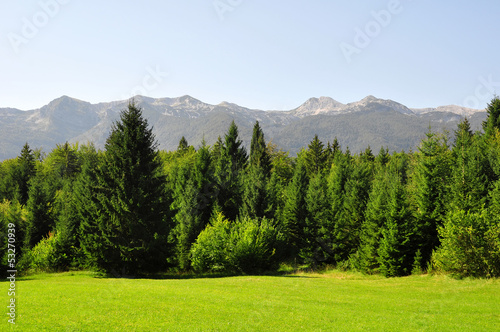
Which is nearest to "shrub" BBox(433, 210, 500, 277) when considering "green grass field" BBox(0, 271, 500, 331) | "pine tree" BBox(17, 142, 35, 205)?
"green grass field" BBox(0, 271, 500, 331)

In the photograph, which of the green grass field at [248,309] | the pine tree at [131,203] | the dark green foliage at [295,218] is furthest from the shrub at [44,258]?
the dark green foliage at [295,218]

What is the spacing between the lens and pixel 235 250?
33.3 metres

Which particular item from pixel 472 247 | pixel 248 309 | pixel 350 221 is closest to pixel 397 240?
pixel 472 247

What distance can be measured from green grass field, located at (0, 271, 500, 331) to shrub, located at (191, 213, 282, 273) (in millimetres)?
10753

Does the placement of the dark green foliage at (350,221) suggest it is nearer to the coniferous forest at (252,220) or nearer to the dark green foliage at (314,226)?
the coniferous forest at (252,220)

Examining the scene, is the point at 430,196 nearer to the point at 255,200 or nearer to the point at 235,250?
the point at 255,200

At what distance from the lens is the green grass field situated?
43.7 feet

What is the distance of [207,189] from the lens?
1971 inches

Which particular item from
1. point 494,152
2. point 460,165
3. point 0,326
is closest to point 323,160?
point 494,152

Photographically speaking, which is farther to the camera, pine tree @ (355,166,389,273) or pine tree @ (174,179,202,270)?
pine tree @ (174,179,202,270)

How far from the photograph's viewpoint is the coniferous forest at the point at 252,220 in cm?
3073

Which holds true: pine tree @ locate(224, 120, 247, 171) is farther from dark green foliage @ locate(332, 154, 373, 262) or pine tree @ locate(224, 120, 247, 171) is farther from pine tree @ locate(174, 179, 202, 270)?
dark green foliage @ locate(332, 154, 373, 262)

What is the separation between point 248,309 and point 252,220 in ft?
76.5

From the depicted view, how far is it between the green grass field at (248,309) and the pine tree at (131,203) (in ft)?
34.9
